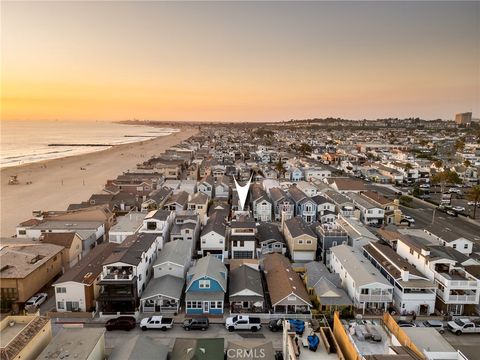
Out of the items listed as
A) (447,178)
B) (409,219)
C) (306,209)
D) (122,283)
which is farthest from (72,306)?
(447,178)

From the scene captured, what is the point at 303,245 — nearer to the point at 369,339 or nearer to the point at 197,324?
the point at 197,324

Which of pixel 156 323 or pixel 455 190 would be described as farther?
pixel 455 190

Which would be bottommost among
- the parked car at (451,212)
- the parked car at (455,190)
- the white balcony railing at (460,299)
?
the parked car at (451,212)

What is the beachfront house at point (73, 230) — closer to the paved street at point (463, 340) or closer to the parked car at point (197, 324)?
the parked car at point (197, 324)

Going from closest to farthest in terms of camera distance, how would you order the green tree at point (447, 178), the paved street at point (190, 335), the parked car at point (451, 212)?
1. the paved street at point (190, 335)
2. the parked car at point (451, 212)
3. the green tree at point (447, 178)

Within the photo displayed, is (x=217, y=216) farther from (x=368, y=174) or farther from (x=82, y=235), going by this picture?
(x=368, y=174)

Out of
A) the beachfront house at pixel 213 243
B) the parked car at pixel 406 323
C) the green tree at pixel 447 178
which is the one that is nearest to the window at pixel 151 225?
the beachfront house at pixel 213 243

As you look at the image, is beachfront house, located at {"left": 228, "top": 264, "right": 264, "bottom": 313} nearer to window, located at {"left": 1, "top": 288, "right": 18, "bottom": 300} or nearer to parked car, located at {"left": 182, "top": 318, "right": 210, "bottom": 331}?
parked car, located at {"left": 182, "top": 318, "right": 210, "bottom": 331}
